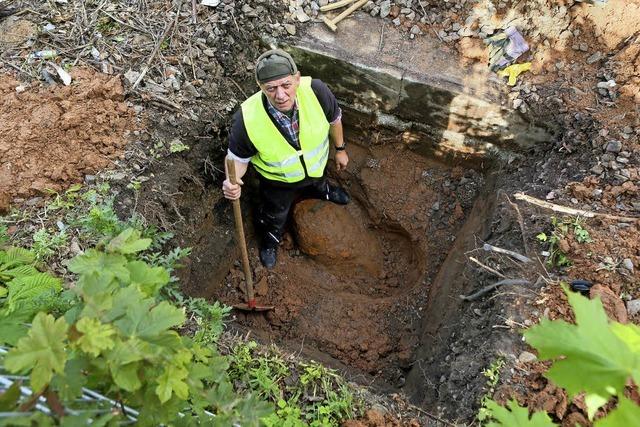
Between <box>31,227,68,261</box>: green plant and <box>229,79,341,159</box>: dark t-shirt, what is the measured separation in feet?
4.06

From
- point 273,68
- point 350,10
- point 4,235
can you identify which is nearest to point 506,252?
point 273,68

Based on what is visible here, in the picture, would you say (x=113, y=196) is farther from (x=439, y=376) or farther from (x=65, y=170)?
(x=439, y=376)

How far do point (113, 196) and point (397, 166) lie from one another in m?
2.50

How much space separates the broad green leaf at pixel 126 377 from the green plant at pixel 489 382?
192 centimetres

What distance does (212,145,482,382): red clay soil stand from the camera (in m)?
4.30

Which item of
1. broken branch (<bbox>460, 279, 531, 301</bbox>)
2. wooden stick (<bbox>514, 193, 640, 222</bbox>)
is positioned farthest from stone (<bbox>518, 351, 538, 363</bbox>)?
wooden stick (<bbox>514, 193, 640, 222</bbox>)

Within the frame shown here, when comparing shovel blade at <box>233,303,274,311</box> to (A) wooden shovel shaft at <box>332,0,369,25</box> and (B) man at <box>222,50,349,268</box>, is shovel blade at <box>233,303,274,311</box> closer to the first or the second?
(B) man at <box>222,50,349,268</box>

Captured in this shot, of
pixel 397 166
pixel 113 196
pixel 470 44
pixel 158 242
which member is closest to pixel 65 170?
pixel 113 196

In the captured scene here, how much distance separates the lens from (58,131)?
3.54 meters

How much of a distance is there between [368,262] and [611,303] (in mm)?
2279

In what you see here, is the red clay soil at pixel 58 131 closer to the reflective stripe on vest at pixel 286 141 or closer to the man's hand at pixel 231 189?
the man's hand at pixel 231 189

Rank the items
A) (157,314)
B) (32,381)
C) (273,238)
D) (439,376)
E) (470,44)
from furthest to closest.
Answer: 1. (273,238)
2. (470,44)
3. (439,376)
4. (157,314)
5. (32,381)

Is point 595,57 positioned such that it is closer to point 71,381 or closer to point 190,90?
point 190,90

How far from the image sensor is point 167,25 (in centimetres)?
412
